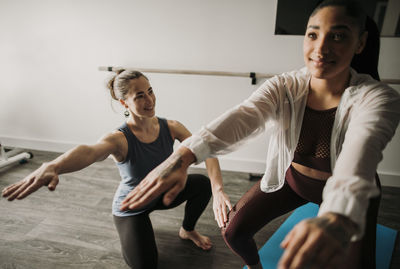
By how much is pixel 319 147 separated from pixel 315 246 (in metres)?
0.64

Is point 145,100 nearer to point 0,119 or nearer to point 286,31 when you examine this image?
point 286,31

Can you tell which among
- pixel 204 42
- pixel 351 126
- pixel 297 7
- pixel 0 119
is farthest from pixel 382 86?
pixel 0 119

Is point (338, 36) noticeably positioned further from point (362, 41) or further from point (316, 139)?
point (316, 139)

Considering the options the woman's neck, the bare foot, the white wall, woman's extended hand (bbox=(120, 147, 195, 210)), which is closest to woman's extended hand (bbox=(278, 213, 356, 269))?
woman's extended hand (bbox=(120, 147, 195, 210))

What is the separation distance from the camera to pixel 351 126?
0.82m

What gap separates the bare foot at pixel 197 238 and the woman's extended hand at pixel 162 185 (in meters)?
1.14

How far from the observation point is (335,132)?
0.96 m

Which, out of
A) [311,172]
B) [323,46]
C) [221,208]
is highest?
[323,46]

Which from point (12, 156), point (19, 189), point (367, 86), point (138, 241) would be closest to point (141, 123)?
point (138, 241)

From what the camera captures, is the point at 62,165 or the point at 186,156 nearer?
the point at 186,156

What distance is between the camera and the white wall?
222cm

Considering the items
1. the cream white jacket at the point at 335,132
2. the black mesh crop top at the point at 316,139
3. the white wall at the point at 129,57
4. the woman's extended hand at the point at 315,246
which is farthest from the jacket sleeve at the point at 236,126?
the white wall at the point at 129,57

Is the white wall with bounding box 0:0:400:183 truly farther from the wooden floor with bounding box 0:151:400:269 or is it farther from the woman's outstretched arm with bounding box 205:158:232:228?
the woman's outstretched arm with bounding box 205:158:232:228

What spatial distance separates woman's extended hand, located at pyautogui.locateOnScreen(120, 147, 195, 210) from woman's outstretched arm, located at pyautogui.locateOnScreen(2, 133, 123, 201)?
33 centimetres
